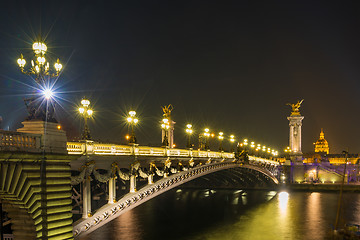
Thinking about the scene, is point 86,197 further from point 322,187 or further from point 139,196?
point 322,187

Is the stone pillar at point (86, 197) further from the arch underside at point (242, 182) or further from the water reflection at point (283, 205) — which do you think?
the arch underside at point (242, 182)

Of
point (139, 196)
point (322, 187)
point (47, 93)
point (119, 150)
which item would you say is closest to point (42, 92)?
point (47, 93)

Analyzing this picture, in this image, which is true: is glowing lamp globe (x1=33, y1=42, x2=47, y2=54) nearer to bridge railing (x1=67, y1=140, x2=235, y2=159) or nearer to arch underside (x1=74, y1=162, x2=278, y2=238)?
bridge railing (x1=67, y1=140, x2=235, y2=159)

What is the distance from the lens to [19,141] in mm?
17188

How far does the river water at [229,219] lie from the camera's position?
4072 centimetres

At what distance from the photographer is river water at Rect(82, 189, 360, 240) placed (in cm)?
4072

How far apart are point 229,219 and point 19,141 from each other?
3911 centimetres

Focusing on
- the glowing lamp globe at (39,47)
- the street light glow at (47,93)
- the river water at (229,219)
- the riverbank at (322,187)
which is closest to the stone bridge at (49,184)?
the street light glow at (47,93)

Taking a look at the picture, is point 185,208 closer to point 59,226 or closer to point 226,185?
point 226,185

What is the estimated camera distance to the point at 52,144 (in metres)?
18.8

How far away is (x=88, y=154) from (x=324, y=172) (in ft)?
344

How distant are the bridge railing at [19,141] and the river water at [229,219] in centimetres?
2039

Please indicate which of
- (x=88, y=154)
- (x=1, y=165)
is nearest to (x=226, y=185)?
(x=88, y=154)

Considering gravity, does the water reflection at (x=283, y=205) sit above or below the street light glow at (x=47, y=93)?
below
